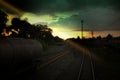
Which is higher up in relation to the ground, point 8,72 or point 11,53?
point 11,53

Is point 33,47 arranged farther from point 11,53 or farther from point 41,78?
point 11,53

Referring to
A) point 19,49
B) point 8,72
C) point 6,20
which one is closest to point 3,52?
point 8,72

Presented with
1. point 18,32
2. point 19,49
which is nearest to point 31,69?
point 19,49

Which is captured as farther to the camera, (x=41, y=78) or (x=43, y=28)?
(x=43, y=28)

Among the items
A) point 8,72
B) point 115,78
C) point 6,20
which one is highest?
point 6,20

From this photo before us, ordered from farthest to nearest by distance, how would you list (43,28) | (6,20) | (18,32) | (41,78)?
(43,28), (18,32), (6,20), (41,78)

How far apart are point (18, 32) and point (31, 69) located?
74.9 m

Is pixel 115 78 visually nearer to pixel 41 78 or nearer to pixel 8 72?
pixel 41 78

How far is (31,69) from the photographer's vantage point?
19.1m

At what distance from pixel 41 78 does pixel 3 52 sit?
17.8ft

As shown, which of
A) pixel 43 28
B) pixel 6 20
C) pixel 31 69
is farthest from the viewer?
pixel 43 28

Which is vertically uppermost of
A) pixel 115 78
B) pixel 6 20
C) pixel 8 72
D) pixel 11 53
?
pixel 6 20

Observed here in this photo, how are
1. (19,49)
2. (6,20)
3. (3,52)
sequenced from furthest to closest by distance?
(6,20) → (19,49) → (3,52)

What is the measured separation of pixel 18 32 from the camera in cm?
9181
